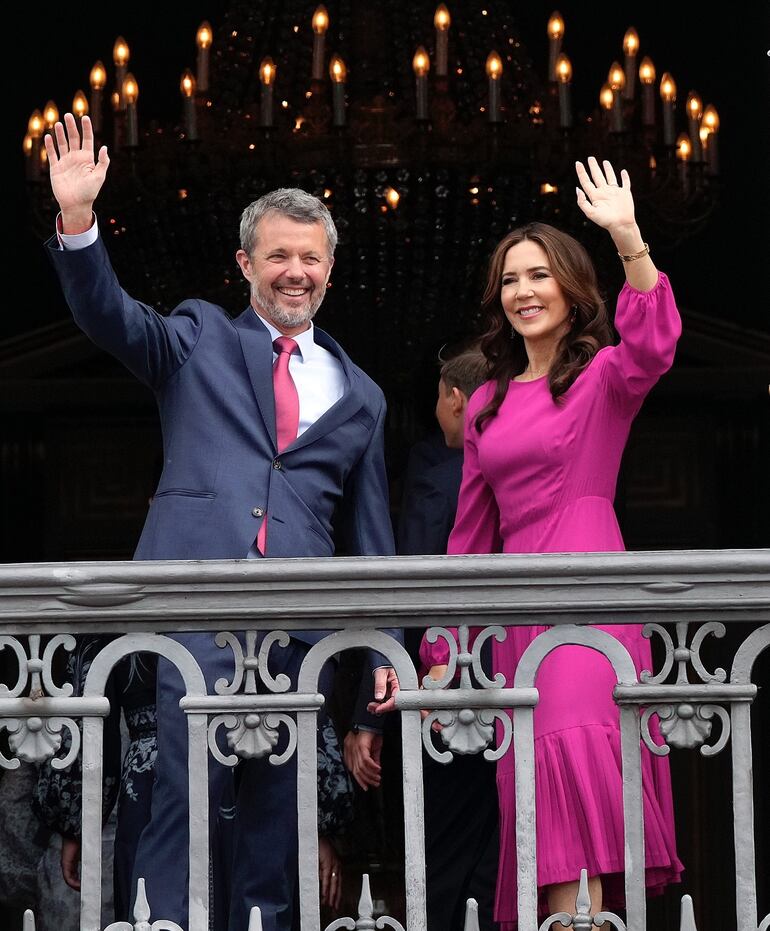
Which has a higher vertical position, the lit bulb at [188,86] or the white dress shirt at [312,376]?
the lit bulb at [188,86]

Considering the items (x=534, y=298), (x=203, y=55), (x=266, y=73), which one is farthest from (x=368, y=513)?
(x=203, y=55)

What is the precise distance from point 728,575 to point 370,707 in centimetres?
96

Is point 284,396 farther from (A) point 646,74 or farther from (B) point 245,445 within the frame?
(A) point 646,74

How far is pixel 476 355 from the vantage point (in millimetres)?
5383

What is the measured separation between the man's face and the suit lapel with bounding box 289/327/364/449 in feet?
0.42

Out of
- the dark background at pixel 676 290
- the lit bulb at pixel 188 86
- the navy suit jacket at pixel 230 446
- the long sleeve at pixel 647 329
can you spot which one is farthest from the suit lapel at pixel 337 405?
the dark background at pixel 676 290

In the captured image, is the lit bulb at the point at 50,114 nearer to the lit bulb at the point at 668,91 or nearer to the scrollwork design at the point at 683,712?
the lit bulb at the point at 668,91

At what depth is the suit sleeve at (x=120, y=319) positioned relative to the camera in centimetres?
418

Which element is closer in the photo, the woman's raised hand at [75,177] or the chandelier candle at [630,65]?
the woman's raised hand at [75,177]

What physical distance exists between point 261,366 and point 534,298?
0.65m

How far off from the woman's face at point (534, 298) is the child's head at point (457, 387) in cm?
66

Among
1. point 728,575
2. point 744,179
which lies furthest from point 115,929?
point 744,179

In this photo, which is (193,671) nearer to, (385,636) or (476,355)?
(385,636)

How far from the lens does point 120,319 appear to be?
4.28m
